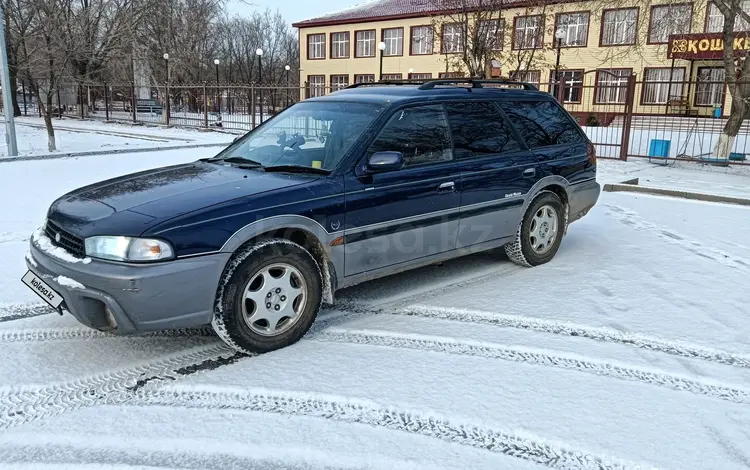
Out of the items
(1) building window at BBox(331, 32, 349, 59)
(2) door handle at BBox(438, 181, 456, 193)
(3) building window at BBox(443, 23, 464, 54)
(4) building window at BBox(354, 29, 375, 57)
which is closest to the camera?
(2) door handle at BBox(438, 181, 456, 193)

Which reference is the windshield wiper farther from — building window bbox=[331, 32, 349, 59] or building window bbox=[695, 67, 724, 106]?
building window bbox=[331, 32, 349, 59]

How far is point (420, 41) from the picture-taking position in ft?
145

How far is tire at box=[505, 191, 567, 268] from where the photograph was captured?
578cm

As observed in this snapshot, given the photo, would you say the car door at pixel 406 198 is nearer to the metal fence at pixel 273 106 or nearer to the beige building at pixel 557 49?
the beige building at pixel 557 49

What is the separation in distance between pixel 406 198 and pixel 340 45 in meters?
47.4

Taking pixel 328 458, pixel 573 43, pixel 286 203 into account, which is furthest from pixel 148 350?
pixel 573 43

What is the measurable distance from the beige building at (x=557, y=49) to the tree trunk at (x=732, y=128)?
415cm

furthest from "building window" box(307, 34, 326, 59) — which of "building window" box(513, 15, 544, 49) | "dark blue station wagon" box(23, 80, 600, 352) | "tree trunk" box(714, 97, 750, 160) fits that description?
"dark blue station wagon" box(23, 80, 600, 352)

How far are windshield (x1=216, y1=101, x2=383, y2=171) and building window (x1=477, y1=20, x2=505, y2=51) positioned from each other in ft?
47.3

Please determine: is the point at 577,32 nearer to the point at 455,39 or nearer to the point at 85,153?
the point at 455,39

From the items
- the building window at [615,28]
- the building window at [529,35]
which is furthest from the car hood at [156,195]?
the building window at [615,28]

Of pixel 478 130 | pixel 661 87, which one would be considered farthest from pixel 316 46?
pixel 478 130

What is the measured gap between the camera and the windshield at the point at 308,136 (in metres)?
4.49

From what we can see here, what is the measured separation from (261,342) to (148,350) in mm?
773
